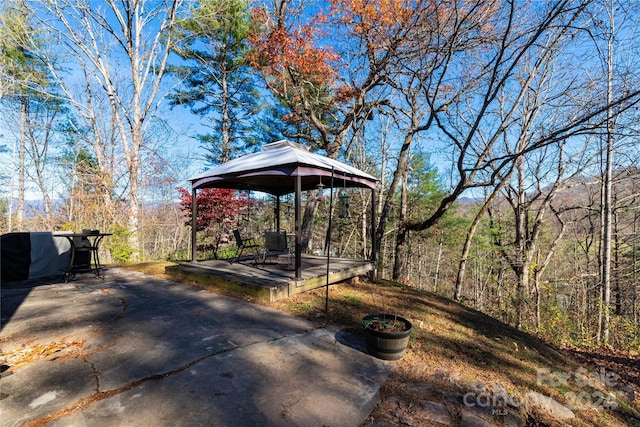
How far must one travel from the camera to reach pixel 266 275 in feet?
15.6

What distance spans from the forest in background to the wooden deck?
2.40 m

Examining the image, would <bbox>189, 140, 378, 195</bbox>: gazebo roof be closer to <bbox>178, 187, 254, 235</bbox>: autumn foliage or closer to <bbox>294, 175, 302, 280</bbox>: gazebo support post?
<bbox>294, 175, 302, 280</bbox>: gazebo support post

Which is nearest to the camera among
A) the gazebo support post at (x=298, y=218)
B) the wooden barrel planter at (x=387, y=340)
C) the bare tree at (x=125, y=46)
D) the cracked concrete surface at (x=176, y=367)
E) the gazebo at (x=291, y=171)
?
the cracked concrete surface at (x=176, y=367)

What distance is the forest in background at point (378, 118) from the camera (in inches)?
215

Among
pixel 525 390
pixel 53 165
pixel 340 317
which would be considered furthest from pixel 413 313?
pixel 53 165

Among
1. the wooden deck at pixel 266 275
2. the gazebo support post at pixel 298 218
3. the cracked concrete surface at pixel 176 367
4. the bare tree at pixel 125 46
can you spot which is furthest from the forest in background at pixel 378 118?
the cracked concrete surface at pixel 176 367

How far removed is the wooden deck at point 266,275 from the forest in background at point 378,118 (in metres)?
2.40

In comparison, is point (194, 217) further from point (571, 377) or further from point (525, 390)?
point (571, 377)

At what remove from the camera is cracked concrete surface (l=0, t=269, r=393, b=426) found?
5.65 feet

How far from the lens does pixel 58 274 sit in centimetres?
565

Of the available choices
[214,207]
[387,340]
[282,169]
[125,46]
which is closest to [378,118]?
[214,207]

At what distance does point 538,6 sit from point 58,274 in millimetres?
10432

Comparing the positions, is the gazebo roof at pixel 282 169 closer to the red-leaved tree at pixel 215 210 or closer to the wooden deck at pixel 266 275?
the wooden deck at pixel 266 275

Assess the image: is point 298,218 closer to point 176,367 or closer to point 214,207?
point 176,367
